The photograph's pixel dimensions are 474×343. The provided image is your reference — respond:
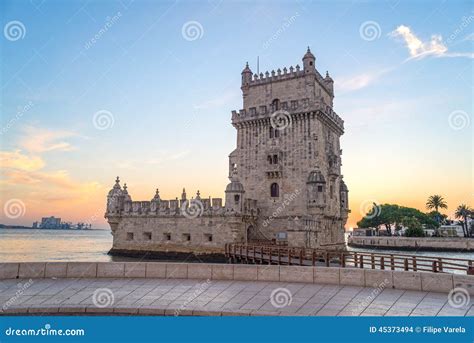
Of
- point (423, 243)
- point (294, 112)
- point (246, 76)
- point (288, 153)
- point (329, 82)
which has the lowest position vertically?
point (423, 243)

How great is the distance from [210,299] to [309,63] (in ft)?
96.1

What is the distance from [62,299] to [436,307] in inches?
418

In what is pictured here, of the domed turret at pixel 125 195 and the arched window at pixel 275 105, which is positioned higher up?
the arched window at pixel 275 105

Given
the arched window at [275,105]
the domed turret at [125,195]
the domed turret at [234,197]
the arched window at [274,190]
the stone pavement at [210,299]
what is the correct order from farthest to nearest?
the domed turret at [125,195]
the arched window at [275,105]
the arched window at [274,190]
the domed turret at [234,197]
the stone pavement at [210,299]

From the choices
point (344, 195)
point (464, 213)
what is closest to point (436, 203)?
point (464, 213)

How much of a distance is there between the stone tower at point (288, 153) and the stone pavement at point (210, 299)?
65.7 feet

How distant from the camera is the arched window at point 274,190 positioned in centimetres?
3497

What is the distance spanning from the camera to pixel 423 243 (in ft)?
226

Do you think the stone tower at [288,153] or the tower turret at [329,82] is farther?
the tower turret at [329,82]

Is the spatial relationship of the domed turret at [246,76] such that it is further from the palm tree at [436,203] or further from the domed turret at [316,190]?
the palm tree at [436,203]

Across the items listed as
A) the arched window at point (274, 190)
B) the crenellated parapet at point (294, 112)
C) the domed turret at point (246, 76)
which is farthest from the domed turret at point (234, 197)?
the domed turret at point (246, 76)

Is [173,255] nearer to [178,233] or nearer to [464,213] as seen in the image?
[178,233]

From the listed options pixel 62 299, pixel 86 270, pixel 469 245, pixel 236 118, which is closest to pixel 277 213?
pixel 236 118

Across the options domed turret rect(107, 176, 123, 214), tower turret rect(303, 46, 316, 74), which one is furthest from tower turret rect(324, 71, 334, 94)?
domed turret rect(107, 176, 123, 214)
